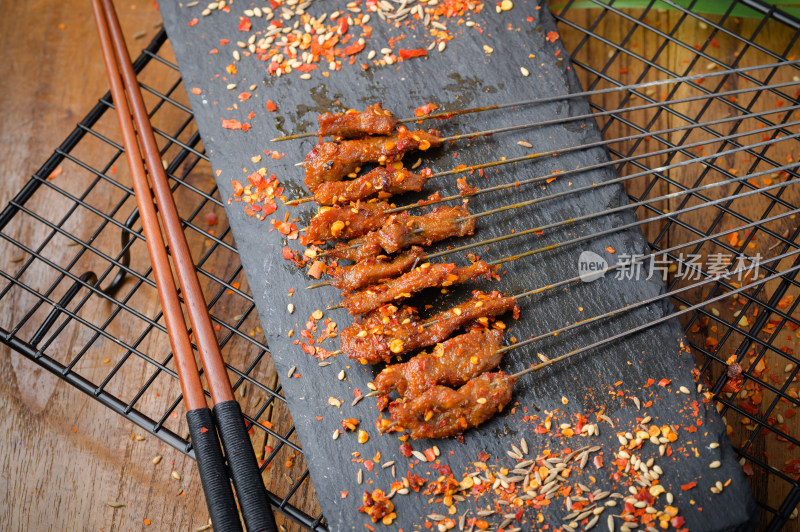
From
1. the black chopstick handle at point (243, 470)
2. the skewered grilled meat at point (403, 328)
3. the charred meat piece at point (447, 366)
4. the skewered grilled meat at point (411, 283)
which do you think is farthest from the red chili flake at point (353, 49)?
the black chopstick handle at point (243, 470)

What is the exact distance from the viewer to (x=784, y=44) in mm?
4594

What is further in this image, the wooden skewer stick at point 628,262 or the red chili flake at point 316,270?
the red chili flake at point 316,270

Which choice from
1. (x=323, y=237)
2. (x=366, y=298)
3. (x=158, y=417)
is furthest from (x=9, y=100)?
(x=366, y=298)

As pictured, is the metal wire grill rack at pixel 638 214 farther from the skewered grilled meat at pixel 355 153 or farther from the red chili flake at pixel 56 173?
the skewered grilled meat at pixel 355 153

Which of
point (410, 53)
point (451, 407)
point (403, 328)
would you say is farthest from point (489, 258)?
point (410, 53)

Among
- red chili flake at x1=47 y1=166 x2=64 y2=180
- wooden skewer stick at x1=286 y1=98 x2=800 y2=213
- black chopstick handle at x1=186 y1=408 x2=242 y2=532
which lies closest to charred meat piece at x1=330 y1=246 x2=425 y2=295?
wooden skewer stick at x1=286 y1=98 x2=800 y2=213

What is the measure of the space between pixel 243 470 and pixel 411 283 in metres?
1.24

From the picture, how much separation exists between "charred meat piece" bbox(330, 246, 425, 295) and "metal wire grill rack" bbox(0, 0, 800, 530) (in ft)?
2.58

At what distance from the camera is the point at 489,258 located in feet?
11.6

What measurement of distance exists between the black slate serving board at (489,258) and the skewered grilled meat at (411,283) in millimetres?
172

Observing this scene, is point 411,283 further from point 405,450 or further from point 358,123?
point 358,123

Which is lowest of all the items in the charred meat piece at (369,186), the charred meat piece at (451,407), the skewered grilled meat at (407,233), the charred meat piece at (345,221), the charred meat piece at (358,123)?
the charred meat piece at (451,407)

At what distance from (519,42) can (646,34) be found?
4.55 ft

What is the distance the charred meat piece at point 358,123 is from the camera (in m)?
3.60
